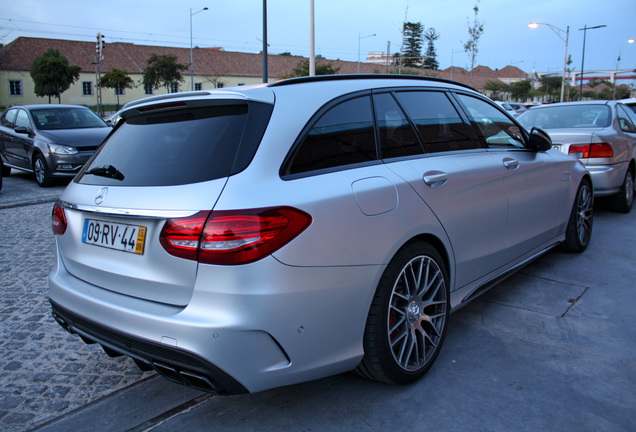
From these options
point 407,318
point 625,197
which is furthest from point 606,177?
point 407,318

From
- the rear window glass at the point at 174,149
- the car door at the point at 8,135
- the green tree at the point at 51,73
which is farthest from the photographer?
the green tree at the point at 51,73

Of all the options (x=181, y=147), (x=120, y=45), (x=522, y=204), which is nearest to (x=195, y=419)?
(x=181, y=147)

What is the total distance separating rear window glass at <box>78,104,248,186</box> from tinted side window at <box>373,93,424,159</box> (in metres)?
0.85

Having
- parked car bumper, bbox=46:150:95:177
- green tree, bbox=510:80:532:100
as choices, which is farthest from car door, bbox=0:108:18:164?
green tree, bbox=510:80:532:100

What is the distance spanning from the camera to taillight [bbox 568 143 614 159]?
659cm

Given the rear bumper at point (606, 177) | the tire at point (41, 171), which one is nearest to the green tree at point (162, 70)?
the tire at point (41, 171)

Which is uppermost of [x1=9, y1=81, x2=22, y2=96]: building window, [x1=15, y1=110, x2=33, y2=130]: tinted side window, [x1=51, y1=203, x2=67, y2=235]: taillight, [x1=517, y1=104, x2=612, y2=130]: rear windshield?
[x1=9, y1=81, x2=22, y2=96]: building window

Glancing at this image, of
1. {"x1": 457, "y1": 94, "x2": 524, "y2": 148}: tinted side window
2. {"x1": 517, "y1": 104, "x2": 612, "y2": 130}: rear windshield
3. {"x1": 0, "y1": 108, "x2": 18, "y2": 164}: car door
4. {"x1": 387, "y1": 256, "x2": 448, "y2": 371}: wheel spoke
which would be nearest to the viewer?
{"x1": 387, "y1": 256, "x2": 448, "y2": 371}: wheel spoke

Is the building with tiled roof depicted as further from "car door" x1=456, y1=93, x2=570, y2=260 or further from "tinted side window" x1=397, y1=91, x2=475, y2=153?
"tinted side window" x1=397, y1=91, x2=475, y2=153

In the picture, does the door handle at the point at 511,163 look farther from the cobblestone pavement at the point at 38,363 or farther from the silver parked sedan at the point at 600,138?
the silver parked sedan at the point at 600,138

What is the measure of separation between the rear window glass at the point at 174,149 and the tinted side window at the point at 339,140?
0.31m

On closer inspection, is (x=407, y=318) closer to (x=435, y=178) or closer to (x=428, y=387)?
(x=428, y=387)

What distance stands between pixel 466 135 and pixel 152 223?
7.40 feet

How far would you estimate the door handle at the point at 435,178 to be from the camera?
2.93 m
